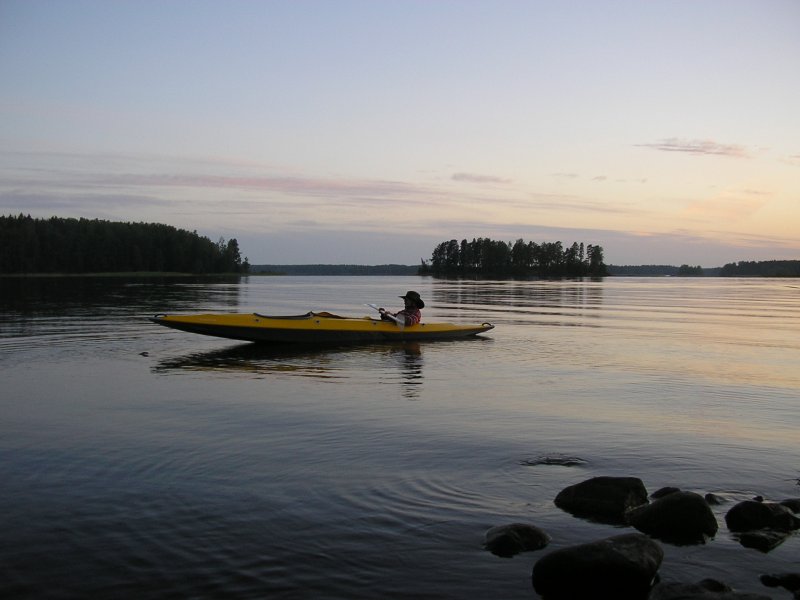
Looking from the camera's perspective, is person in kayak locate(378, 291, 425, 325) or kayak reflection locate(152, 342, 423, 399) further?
person in kayak locate(378, 291, 425, 325)

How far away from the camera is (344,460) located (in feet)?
33.1

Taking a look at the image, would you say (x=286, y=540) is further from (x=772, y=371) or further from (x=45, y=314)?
(x=45, y=314)

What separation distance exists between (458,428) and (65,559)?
7.16m

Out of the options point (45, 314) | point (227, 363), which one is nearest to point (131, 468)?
point (227, 363)

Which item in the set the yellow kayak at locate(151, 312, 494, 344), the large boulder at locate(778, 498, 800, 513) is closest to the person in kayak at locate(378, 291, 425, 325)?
the yellow kayak at locate(151, 312, 494, 344)

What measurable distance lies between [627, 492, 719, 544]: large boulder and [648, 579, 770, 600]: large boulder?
3.82 ft

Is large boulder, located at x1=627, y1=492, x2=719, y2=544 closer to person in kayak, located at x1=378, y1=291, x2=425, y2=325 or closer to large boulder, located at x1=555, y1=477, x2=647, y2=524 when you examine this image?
large boulder, located at x1=555, y1=477, x2=647, y2=524

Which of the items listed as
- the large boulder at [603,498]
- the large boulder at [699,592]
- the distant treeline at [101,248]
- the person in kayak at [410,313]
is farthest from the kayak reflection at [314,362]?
the distant treeline at [101,248]

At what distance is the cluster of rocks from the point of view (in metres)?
6.00

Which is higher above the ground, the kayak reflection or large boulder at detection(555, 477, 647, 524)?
large boulder at detection(555, 477, 647, 524)

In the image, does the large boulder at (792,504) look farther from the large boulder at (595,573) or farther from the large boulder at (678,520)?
the large boulder at (595,573)

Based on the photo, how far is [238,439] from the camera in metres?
11.2

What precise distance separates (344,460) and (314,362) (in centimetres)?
1094

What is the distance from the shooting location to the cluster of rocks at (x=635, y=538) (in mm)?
6000
